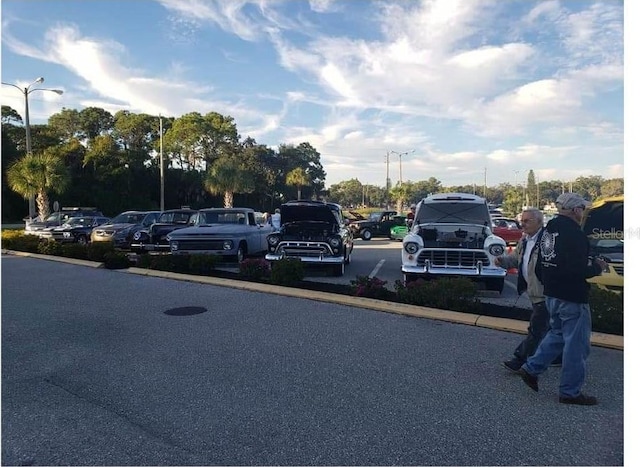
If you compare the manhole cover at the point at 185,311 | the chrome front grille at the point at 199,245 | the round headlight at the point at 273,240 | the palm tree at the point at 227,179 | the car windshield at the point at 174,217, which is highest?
the palm tree at the point at 227,179

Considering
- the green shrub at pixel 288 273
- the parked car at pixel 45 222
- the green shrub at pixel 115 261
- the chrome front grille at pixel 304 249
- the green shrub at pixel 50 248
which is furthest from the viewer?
the parked car at pixel 45 222

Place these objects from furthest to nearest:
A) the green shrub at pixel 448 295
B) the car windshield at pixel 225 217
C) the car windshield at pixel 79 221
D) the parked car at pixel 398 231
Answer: the parked car at pixel 398 231 → the car windshield at pixel 79 221 → the car windshield at pixel 225 217 → the green shrub at pixel 448 295

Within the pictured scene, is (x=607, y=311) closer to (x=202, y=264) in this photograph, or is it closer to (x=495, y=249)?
(x=495, y=249)

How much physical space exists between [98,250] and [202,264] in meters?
4.81

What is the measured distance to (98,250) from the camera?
47.7ft

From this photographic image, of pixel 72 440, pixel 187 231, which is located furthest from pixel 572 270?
pixel 187 231

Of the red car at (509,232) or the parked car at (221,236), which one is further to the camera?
the red car at (509,232)

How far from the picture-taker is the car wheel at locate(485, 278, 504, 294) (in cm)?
899

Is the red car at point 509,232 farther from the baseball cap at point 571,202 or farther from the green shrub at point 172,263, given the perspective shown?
the baseball cap at point 571,202

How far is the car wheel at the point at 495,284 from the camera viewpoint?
354 inches

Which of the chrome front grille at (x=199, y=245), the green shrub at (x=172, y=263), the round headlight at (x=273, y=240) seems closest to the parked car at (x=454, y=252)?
the round headlight at (x=273, y=240)

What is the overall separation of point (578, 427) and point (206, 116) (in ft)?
214

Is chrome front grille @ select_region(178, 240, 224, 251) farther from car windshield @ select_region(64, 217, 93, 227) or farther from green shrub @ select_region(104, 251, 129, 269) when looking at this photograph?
car windshield @ select_region(64, 217, 93, 227)

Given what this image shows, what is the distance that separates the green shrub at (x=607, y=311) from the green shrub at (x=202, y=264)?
8055 mm
